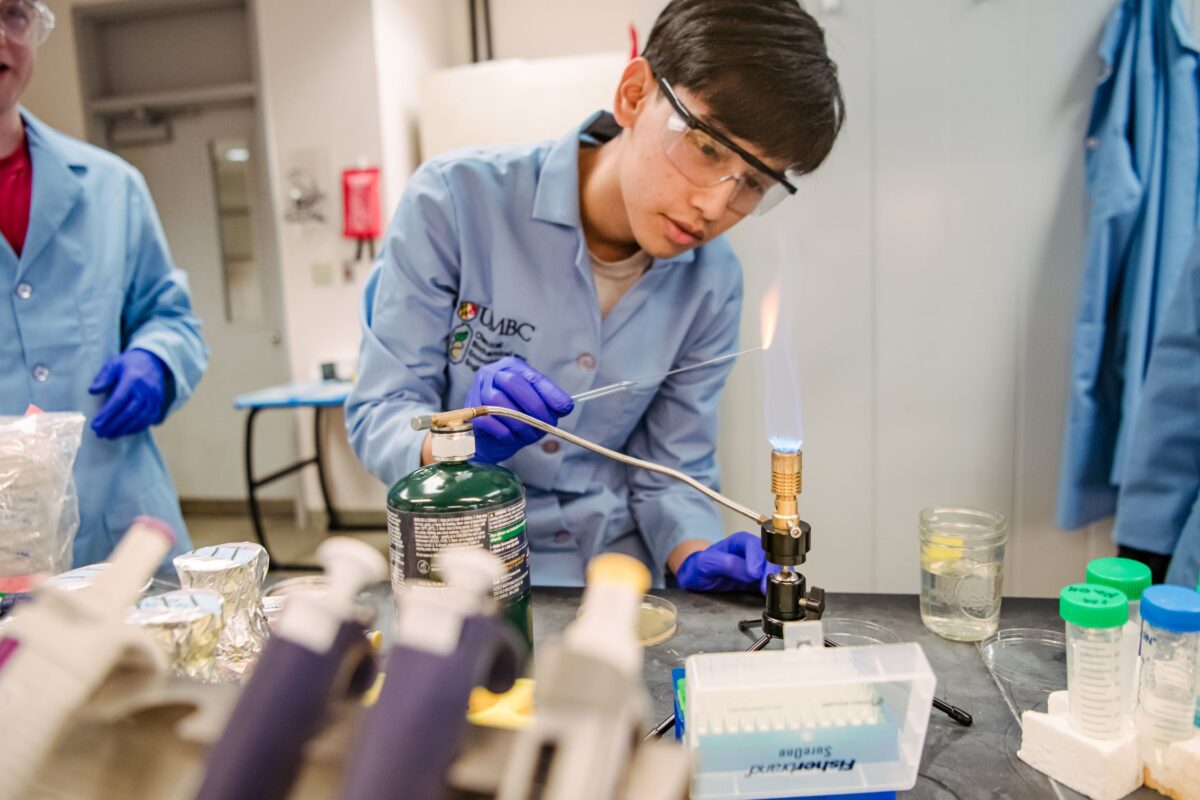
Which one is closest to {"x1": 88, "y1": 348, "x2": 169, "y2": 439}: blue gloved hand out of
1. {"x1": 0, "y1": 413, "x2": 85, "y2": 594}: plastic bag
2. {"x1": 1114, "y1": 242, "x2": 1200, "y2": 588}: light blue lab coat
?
{"x1": 0, "y1": 413, "x2": 85, "y2": 594}: plastic bag

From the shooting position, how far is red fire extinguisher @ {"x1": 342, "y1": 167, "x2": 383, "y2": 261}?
352cm

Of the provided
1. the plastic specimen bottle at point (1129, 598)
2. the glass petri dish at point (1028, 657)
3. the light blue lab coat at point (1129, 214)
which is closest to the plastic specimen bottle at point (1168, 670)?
the plastic specimen bottle at point (1129, 598)

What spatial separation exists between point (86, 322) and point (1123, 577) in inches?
68.6

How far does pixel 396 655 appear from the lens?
289 mm

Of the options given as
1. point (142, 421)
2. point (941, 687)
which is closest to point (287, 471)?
point (142, 421)

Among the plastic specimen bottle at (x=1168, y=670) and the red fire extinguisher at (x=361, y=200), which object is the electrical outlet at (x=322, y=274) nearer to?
the red fire extinguisher at (x=361, y=200)

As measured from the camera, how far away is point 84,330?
144cm

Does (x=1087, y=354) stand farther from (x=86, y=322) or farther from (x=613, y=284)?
(x=86, y=322)

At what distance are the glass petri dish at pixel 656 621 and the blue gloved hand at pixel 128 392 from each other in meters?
1.08

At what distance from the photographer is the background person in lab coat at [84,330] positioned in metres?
1.38

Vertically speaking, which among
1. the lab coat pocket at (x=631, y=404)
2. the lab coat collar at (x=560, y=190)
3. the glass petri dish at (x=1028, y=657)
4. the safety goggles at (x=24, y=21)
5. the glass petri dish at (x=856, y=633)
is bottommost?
the glass petri dish at (x=1028, y=657)

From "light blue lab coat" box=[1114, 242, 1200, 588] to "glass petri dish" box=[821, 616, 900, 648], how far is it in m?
0.74

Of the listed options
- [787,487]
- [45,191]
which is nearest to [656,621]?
[787,487]

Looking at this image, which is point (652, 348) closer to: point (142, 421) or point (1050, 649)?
point (1050, 649)
